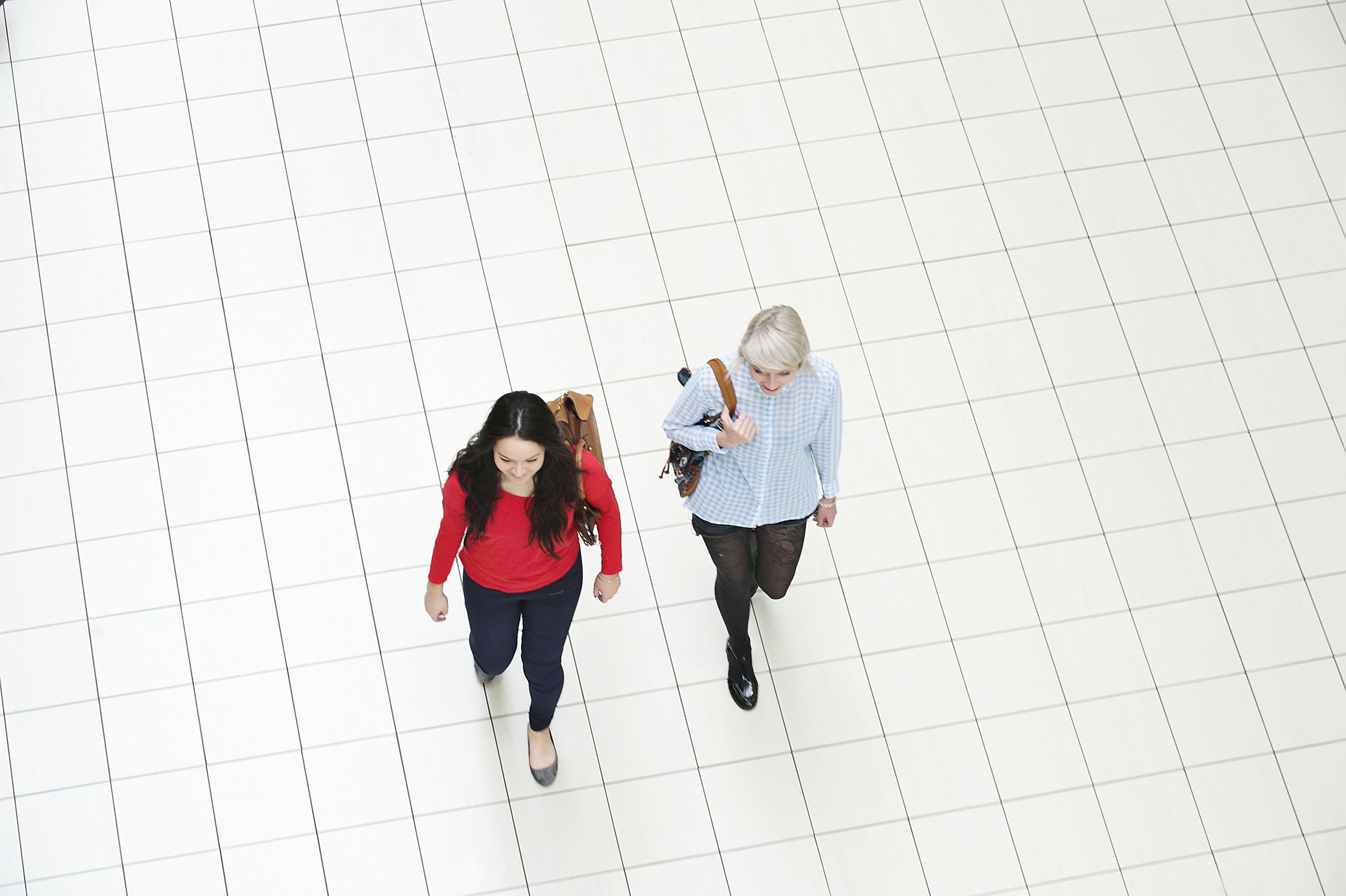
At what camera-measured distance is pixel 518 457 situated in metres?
2.19

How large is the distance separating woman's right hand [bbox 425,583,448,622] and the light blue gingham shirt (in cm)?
69

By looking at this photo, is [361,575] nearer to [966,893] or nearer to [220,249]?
[220,249]

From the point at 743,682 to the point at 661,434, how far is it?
876 millimetres

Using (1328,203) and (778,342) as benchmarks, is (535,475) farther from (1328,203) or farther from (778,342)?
(1328,203)

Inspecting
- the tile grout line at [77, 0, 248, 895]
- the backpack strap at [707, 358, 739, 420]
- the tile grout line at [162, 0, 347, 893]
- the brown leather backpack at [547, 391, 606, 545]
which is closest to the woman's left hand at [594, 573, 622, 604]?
the brown leather backpack at [547, 391, 606, 545]

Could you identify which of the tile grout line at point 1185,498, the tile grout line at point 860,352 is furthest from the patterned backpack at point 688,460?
the tile grout line at point 1185,498

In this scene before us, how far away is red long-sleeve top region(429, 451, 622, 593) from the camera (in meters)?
2.38

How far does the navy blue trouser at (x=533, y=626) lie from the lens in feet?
8.57

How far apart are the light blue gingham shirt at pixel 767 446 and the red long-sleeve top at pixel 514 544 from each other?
25cm

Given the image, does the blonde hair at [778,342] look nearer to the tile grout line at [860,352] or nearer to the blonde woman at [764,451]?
the blonde woman at [764,451]

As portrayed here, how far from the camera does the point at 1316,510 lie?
3.53 meters

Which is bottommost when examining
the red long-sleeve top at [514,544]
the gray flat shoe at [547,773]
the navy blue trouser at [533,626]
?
the gray flat shoe at [547,773]

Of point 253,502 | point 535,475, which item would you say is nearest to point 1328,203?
point 535,475

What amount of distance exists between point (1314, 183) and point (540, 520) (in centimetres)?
346
